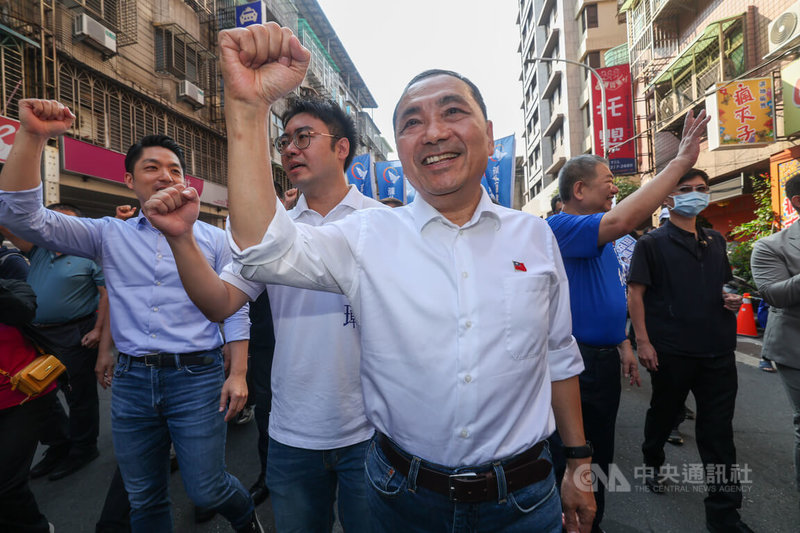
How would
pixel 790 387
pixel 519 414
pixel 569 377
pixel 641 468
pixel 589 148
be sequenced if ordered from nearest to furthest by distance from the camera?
pixel 519 414, pixel 569 377, pixel 790 387, pixel 641 468, pixel 589 148

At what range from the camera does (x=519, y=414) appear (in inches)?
51.1

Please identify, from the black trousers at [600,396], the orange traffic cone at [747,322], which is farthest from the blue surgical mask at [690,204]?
the orange traffic cone at [747,322]

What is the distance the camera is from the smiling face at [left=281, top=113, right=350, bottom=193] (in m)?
2.20

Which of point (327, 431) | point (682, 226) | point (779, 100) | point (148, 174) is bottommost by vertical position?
point (327, 431)

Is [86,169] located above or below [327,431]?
above

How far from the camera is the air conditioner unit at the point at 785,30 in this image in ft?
32.7

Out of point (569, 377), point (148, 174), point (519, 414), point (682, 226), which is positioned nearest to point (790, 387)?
point (682, 226)

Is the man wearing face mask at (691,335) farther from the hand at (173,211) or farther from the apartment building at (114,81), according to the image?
the apartment building at (114,81)

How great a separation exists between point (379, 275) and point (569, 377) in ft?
2.69

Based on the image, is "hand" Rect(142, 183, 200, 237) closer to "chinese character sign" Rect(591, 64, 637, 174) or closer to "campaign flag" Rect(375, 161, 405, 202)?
"campaign flag" Rect(375, 161, 405, 202)

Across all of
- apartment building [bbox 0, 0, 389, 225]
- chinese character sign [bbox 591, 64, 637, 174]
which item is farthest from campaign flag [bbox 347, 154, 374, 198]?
chinese character sign [bbox 591, 64, 637, 174]

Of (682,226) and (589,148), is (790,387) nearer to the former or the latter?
(682,226)

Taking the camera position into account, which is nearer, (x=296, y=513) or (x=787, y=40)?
(x=296, y=513)

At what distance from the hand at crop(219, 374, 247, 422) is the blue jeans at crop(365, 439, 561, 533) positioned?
3.41 ft
